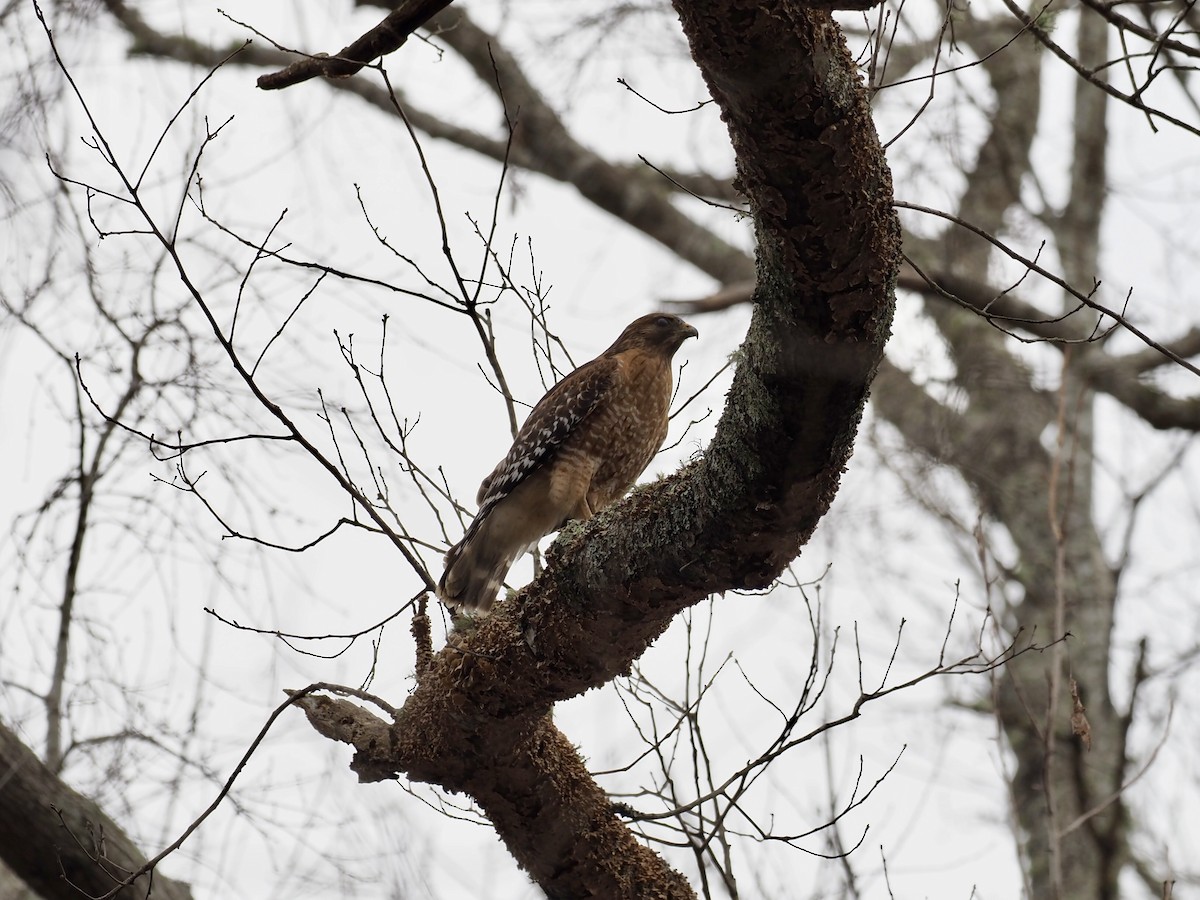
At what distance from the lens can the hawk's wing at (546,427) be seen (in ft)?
16.9

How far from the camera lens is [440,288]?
3908 millimetres

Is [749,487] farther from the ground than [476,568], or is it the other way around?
[476,568]

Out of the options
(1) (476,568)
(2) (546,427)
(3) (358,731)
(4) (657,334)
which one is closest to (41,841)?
(3) (358,731)

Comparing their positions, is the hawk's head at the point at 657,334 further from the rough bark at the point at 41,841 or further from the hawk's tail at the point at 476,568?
the rough bark at the point at 41,841

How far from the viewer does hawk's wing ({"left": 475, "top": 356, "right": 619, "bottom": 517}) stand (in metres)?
5.14

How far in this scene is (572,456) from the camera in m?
5.23

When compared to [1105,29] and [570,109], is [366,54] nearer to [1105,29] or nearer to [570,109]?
[570,109]

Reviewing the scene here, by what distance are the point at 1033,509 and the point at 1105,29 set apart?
4.67m

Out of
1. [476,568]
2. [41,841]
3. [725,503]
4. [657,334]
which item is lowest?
[41,841]

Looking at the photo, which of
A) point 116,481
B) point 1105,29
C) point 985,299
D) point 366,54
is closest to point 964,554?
point 985,299

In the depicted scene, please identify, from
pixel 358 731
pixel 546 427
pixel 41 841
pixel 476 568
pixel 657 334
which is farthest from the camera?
pixel 657 334

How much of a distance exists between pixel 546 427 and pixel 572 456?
0.17 meters

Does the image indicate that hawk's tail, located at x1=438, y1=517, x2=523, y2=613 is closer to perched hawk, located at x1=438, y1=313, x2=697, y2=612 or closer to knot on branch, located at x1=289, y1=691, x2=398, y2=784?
perched hawk, located at x1=438, y1=313, x2=697, y2=612

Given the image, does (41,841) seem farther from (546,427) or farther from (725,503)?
(725,503)
